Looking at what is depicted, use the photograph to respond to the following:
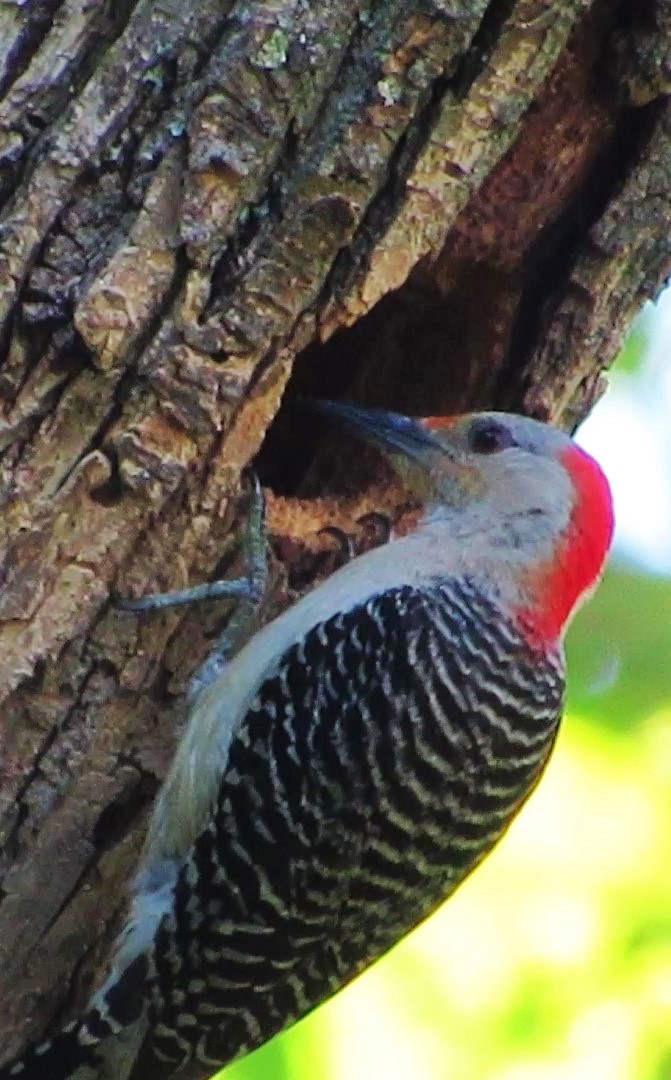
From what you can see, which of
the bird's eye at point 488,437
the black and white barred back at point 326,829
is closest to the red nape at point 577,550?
the bird's eye at point 488,437

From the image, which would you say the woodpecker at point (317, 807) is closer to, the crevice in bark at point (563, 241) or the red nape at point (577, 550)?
the red nape at point (577, 550)

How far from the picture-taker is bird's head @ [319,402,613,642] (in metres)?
3.97

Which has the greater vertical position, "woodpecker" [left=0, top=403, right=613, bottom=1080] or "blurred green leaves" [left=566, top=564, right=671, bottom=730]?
"blurred green leaves" [left=566, top=564, right=671, bottom=730]

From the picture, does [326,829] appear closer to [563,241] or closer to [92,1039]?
[92,1039]

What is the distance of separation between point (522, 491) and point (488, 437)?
191 millimetres

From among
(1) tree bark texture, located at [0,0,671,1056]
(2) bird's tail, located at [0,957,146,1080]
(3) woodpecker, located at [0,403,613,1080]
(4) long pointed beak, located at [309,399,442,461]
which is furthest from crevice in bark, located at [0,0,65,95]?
(2) bird's tail, located at [0,957,146,1080]

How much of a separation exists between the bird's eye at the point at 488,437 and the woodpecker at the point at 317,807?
41cm

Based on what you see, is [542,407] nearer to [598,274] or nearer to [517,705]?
[598,274]

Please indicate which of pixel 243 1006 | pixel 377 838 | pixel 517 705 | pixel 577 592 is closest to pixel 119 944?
pixel 243 1006

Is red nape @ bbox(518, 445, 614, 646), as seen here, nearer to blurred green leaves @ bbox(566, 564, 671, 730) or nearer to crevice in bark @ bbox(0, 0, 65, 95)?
blurred green leaves @ bbox(566, 564, 671, 730)

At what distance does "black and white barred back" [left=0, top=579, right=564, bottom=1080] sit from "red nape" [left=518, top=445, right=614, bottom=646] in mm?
380

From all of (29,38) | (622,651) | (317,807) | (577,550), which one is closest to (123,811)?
(317,807)

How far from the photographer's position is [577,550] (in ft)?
13.1

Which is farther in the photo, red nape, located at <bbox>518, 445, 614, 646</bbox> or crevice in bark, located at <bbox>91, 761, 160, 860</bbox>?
red nape, located at <bbox>518, 445, 614, 646</bbox>
